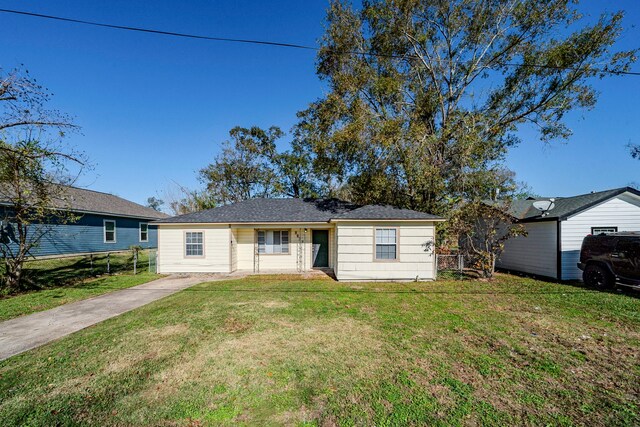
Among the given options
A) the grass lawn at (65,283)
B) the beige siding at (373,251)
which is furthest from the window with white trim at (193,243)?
the beige siding at (373,251)

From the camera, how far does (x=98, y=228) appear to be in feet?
65.7

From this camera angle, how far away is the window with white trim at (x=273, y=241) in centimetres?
1352

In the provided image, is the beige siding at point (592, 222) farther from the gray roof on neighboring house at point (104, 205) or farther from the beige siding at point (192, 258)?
the gray roof on neighboring house at point (104, 205)

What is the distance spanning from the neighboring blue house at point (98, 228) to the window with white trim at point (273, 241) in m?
9.41

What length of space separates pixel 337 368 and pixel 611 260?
1089 cm

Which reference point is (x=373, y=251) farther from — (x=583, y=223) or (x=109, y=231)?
(x=109, y=231)

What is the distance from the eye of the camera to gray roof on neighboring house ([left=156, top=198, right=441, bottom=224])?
11245 millimetres

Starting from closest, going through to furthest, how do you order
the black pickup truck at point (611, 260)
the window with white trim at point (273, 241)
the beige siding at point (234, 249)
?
the black pickup truck at point (611, 260) → the beige siding at point (234, 249) → the window with white trim at point (273, 241)

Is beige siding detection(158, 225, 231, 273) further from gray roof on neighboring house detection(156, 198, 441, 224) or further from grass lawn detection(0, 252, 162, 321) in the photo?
grass lawn detection(0, 252, 162, 321)

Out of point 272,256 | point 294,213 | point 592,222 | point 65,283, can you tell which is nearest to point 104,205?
point 65,283

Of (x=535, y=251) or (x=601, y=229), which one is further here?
(x=535, y=251)

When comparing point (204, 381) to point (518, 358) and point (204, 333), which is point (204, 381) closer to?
point (204, 333)

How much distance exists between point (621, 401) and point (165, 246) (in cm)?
1461

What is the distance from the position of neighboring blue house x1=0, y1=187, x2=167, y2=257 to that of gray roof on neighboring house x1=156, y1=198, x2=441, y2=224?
7330mm
